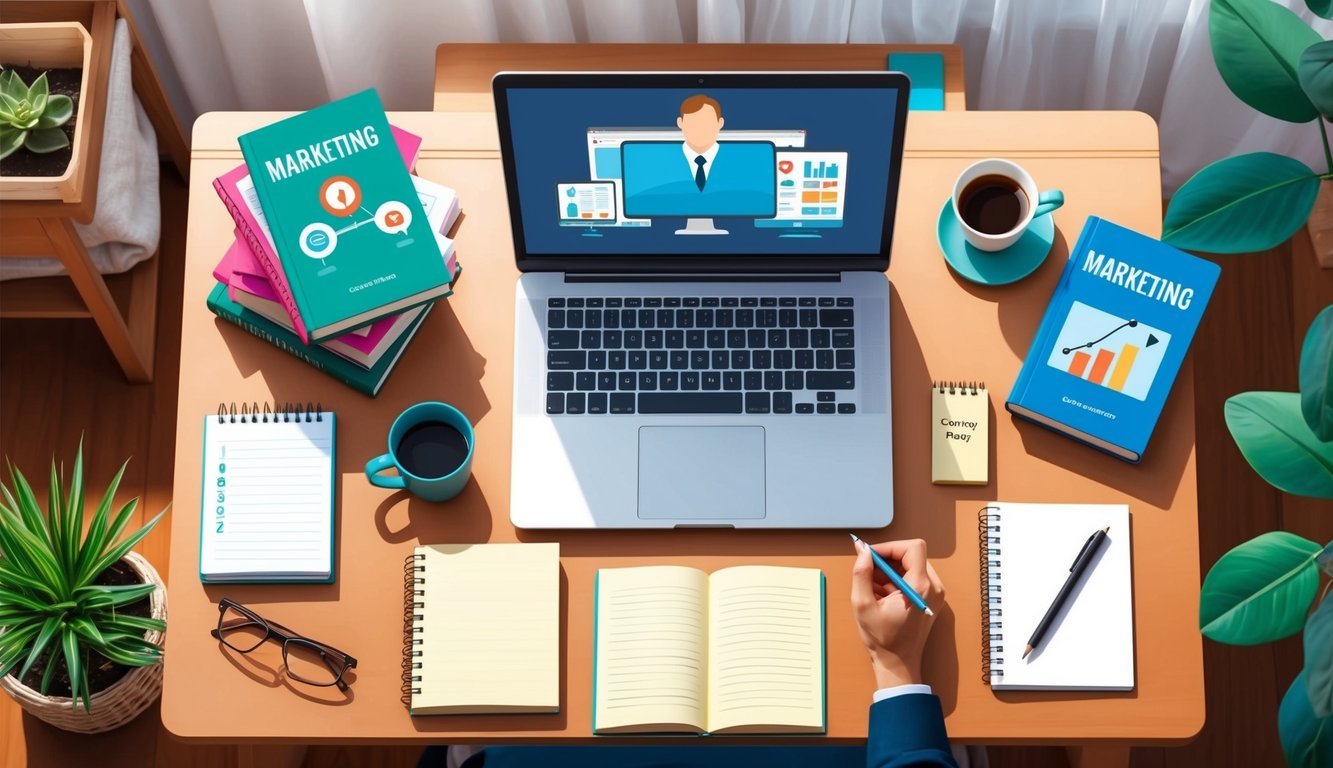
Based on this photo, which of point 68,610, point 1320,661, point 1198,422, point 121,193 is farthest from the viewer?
point 1198,422

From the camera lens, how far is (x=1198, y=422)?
207 centimetres

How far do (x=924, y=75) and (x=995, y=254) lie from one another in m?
0.28

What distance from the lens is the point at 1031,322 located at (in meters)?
1.34

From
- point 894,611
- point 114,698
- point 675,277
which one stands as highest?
point 675,277

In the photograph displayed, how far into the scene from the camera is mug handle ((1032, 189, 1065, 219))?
128 cm

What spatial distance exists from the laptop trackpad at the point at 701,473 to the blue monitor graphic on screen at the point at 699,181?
0.22m

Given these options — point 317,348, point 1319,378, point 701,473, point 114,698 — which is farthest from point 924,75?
point 114,698

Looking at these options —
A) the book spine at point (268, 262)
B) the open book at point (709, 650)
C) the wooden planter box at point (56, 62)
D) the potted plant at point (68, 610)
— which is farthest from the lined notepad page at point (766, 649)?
the wooden planter box at point (56, 62)

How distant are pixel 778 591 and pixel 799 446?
0.16 meters

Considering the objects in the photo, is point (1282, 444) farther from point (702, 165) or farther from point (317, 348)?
point (317, 348)

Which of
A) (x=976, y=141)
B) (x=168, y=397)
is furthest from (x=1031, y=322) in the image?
(x=168, y=397)

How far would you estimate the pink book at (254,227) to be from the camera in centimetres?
125

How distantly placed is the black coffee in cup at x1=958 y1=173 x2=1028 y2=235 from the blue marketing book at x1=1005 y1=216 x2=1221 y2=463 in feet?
0.32

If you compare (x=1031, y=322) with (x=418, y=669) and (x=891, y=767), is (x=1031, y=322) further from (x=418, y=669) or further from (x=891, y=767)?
(x=418, y=669)
